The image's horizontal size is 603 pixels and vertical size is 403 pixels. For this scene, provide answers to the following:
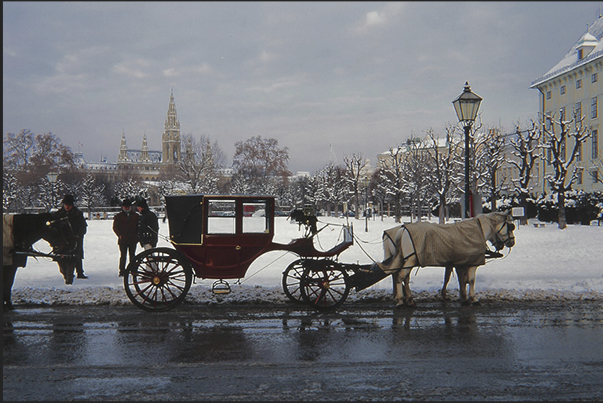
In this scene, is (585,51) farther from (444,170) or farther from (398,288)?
(398,288)

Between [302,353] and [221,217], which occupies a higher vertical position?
[221,217]

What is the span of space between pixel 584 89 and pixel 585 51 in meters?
3.63

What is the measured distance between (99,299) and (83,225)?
3323mm

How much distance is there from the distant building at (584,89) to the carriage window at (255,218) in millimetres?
44477

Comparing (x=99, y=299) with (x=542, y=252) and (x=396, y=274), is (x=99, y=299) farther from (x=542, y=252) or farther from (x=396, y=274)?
(x=542, y=252)

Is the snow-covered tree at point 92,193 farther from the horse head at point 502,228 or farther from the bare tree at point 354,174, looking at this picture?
the horse head at point 502,228

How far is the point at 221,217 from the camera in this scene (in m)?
8.71

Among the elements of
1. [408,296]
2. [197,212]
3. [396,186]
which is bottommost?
[408,296]

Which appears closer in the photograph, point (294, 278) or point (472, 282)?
point (472, 282)

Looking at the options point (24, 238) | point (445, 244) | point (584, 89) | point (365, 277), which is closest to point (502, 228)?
point (445, 244)

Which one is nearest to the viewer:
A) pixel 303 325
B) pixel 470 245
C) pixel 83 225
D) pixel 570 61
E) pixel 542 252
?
pixel 303 325

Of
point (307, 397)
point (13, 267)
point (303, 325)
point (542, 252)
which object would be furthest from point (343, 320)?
point (542, 252)

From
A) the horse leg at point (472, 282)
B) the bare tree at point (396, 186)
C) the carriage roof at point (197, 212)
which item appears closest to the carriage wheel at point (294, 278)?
the carriage roof at point (197, 212)

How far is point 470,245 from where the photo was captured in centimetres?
880
